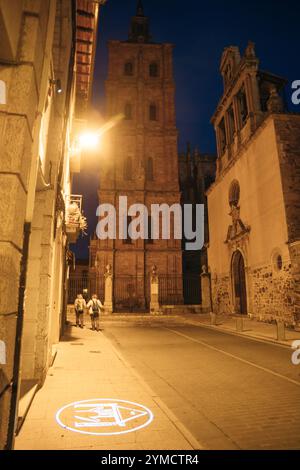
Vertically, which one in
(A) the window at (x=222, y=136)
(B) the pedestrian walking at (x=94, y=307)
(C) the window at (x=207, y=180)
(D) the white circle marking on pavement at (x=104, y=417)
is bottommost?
(D) the white circle marking on pavement at (x=104, y=417)

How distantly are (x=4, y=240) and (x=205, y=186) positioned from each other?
39.5 m

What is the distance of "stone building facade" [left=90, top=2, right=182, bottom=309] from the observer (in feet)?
101

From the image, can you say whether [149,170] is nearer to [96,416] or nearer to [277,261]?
[277,261]

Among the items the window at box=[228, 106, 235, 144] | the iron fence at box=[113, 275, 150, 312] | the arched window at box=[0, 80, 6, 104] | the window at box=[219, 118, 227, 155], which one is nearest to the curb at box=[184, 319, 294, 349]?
the arched window at box=[0, 80, 6, 104]

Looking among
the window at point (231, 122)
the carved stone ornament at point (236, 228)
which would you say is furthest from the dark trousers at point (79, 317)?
the window at point (231, 122)

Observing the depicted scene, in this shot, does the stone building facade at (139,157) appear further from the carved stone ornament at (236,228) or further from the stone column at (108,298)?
the carved stone ornament at (236,228)

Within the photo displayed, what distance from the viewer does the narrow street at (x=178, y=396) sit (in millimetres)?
3576

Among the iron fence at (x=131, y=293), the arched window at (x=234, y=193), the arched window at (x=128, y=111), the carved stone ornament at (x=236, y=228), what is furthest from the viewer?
the arched window at (x=128, y=111)

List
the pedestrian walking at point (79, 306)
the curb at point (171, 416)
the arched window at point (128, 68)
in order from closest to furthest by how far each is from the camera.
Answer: the curb at point (171, 416)
the pedestrian walking at point (79, 306)
the arched window at point (128, 68)

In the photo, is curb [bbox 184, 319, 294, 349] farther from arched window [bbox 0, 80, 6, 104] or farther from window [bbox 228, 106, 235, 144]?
window [bbox 228, 106, 235, 144]

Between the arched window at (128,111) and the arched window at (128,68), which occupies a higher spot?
the arched window at (128,68)

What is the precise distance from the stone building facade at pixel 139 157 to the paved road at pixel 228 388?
2035 centimetres

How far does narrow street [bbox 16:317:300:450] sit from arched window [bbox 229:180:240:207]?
12.4m

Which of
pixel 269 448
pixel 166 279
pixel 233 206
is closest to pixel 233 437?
pixel 269 448
